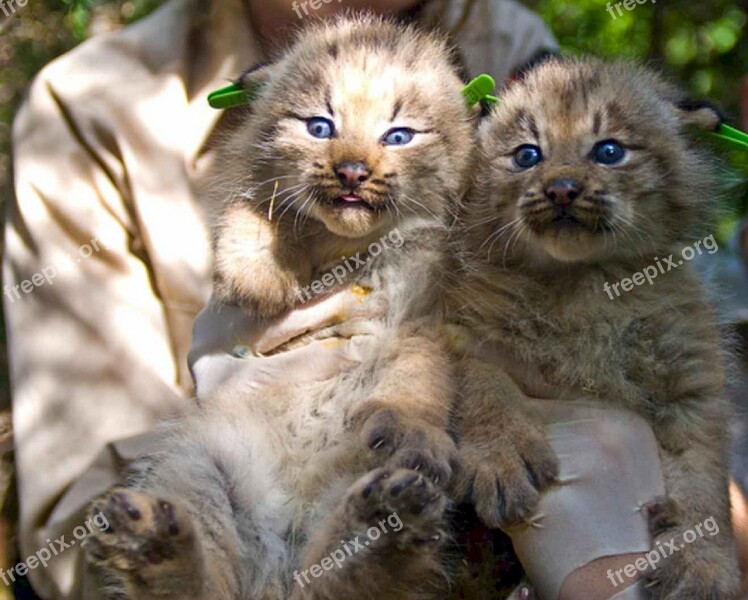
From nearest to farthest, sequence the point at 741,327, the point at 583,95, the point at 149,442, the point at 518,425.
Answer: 1. the point at 518,425
2. the point at 583,95
3. the point at 149,442
4. the point at 741,327

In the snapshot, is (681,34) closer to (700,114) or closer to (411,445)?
(700,114)

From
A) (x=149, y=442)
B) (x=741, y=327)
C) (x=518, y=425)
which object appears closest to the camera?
(x=518, y=425)

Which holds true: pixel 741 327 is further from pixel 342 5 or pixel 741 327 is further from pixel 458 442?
Answer: pixel 342 5

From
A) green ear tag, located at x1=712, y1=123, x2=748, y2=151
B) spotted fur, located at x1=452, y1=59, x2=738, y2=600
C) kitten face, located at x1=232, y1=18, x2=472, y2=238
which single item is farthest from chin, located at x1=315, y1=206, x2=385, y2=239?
green ear tag, located at x1=712, y1=123, x2=748, y2=151

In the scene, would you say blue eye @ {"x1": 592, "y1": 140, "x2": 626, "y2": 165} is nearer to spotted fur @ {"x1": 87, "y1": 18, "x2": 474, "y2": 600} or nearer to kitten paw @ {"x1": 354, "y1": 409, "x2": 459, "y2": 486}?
spotted fur @ {"x1": 87, "y1": 18, "x2": 474, "y2": 600}

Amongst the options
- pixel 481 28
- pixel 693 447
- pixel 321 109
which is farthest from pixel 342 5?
pixel 693 447

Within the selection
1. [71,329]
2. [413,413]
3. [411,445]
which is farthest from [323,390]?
[71,329]

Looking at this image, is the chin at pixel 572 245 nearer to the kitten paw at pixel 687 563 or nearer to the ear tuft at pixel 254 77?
the kitten paw at pixel 687 563

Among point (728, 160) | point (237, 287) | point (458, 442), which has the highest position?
point (237, 287)
